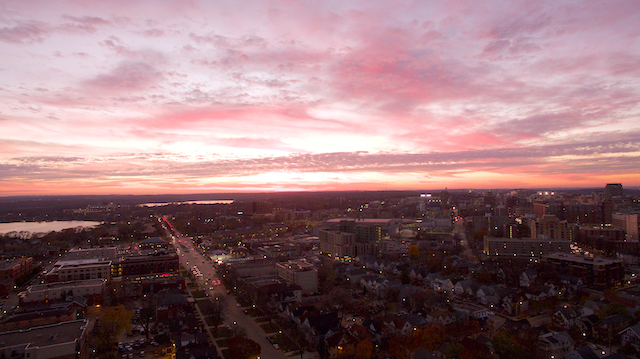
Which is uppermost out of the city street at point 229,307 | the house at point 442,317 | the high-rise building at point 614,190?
the high-rise building at point 614,190

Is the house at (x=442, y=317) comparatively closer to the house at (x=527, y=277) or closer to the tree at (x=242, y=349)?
the tree at (x=242, y=349)

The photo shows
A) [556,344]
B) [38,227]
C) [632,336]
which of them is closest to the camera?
[556,344]

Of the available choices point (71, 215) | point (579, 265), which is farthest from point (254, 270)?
point (71, 215)

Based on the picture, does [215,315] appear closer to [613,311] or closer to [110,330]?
[110,330]

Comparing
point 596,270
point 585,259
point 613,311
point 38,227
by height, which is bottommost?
point 38,227

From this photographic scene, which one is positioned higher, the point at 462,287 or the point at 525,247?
the point at 525,247

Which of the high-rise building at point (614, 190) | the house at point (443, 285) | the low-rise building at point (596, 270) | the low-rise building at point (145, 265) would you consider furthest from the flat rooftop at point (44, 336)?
the high-rise building at point (614, 190)

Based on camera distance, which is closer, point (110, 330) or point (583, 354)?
point (583, 354)

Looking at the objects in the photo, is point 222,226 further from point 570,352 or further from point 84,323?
point 570,352

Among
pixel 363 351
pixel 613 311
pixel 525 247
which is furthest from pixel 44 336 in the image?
pixel 525 247

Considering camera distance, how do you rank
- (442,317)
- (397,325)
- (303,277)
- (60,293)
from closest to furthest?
(397,325) → (442,317) → (60,293) → (303,277)
